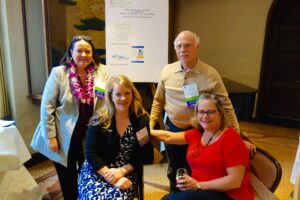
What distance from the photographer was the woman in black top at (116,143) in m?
1.59

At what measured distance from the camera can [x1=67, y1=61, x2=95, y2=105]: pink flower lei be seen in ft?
6.24

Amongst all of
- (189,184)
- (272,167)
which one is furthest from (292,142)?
(189,184)

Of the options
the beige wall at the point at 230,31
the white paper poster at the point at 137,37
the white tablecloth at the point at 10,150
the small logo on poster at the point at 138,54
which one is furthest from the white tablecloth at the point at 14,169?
the beige wall at the point at 230,31

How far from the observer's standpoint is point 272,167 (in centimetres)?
150

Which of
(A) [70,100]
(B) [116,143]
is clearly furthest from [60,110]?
(B) [116,143]

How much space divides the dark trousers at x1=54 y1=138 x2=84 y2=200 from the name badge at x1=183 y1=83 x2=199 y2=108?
832 millimetres

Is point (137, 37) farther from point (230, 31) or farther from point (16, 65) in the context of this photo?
point (230, 31)

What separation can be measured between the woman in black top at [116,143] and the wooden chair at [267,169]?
0.61 metres

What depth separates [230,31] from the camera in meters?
4.74

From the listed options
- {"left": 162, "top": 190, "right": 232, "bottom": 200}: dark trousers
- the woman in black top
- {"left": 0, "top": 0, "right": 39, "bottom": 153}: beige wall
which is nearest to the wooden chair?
{"left": 162, "top": 190, "right": 232, "bottom": 200}: dark trousers

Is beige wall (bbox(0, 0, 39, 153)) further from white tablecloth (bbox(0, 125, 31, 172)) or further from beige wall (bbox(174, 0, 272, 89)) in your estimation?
beige wall (bbox(174, 0, 272, 89))

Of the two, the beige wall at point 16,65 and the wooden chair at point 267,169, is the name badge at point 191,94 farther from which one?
the beige wall at point 16,65

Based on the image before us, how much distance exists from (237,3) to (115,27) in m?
2.71

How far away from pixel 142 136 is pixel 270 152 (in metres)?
2.57
